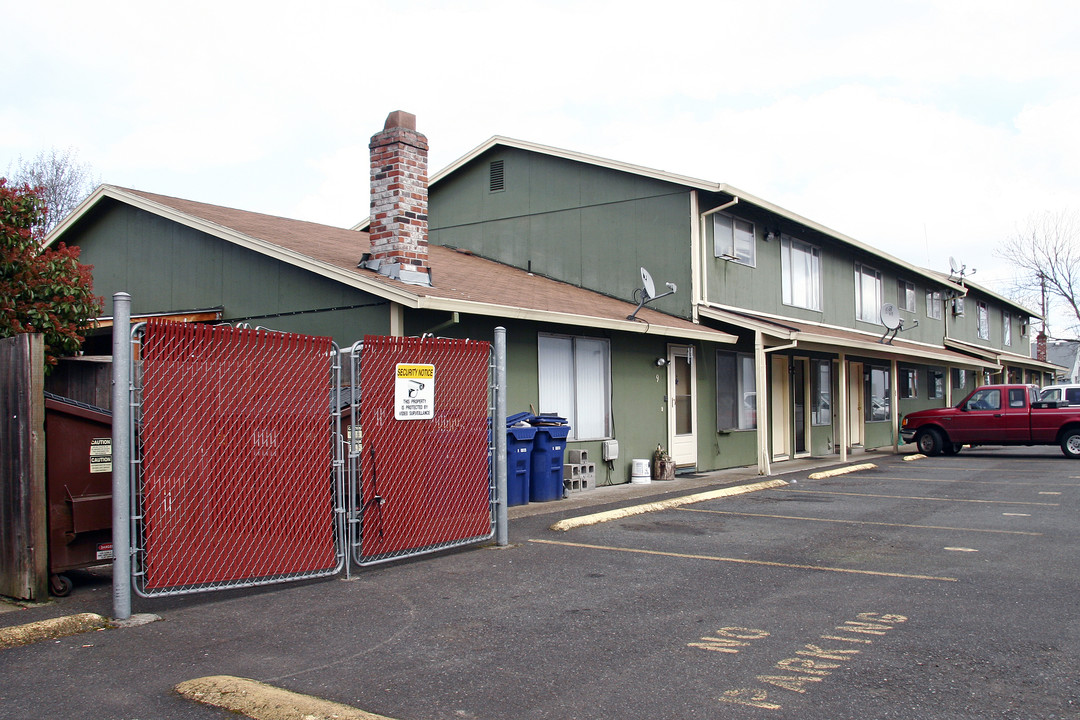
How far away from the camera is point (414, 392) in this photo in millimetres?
7848

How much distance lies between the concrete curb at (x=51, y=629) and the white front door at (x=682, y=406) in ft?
37.8

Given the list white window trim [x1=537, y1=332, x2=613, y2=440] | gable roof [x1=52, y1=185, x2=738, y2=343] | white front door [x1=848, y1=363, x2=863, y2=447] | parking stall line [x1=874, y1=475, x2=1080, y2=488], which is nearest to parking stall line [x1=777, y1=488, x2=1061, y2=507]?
parking stall line [x1=874, y1=475, x2=1080, y2=488]

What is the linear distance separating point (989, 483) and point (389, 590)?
12.2 meters

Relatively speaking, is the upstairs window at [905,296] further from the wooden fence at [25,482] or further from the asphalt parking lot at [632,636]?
the wooden fence at [25,482]

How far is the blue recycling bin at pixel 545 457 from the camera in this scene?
12.2 m

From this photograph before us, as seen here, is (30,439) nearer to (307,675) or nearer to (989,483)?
(307,675)

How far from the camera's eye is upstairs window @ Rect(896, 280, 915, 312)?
2702cm

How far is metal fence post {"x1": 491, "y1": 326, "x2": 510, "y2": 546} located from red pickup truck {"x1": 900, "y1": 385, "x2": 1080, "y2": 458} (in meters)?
16.7

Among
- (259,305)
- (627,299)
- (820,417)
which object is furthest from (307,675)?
(820,417)

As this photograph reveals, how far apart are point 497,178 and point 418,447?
12.0 m

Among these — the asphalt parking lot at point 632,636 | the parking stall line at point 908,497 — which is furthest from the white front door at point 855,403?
the asphalt parking lot at point 632,636

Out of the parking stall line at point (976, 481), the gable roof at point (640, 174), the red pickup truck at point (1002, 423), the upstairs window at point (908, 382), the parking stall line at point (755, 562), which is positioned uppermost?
the gable roof at point (640, 174)

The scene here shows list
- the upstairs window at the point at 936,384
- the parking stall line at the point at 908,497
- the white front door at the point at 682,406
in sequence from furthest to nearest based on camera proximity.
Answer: the upstairs window at the point at 936,384 → the white front door at the point at 682,406 → the parking stall line at the point at 908,497

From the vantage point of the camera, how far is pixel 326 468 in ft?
23.6
